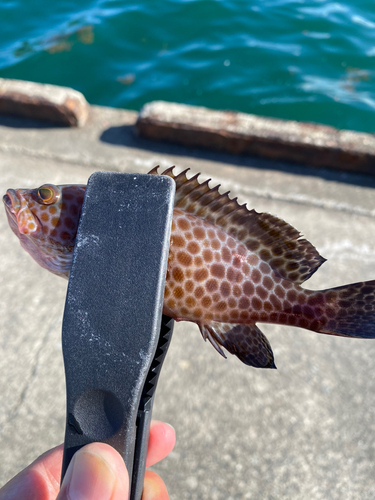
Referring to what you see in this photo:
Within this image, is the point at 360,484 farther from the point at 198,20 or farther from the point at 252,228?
the point at 198,20

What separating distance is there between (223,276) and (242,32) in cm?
858

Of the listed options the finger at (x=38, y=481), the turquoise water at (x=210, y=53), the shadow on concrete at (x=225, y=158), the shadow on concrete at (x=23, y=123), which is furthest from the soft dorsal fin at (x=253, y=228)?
the turquoise water at (x=210, y=53)

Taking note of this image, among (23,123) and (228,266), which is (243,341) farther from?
(23,123)

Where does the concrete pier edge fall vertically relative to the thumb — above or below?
below

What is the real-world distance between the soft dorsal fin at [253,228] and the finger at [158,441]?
1.10m

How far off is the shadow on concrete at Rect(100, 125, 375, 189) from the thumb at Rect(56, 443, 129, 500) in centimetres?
377

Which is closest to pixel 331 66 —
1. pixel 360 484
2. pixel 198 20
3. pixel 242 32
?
pixel 242 32

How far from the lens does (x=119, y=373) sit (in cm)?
134

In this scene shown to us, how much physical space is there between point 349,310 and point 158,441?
1193 millimetres

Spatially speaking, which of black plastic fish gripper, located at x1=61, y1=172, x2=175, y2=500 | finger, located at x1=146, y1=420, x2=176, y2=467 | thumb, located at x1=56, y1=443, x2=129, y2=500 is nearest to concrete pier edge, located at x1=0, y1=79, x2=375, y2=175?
finger, located at x1=146, y1=420, x2=176, y2=467

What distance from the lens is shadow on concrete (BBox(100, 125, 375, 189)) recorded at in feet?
15.0

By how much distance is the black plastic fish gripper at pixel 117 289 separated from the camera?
1312mm

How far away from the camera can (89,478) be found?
1347mm

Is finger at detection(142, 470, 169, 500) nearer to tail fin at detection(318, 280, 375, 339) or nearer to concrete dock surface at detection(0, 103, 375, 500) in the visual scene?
concrete dock surface at detection(0, 103, 375, 500)
